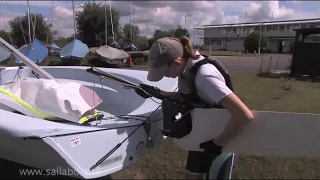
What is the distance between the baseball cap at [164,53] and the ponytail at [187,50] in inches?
1.0

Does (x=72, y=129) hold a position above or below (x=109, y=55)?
below

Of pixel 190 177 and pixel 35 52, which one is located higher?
pixel 35 52

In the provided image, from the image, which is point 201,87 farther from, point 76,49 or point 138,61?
point 138,61

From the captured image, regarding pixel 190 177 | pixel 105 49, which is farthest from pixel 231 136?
pixel 105 49

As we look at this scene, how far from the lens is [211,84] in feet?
5.30

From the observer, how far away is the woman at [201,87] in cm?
159

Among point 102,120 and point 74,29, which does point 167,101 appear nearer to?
point 102,120

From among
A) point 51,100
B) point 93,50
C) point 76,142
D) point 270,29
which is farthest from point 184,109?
point 270,29

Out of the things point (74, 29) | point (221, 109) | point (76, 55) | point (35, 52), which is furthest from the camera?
point (35, 52)

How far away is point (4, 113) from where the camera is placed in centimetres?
229

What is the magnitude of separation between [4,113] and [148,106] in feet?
3.68

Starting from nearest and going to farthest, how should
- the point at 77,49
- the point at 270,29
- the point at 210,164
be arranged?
the point at 210,164 → the point at 77,49 → the point at 270,29

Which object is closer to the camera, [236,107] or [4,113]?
[236,107]

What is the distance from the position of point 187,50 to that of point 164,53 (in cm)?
15
